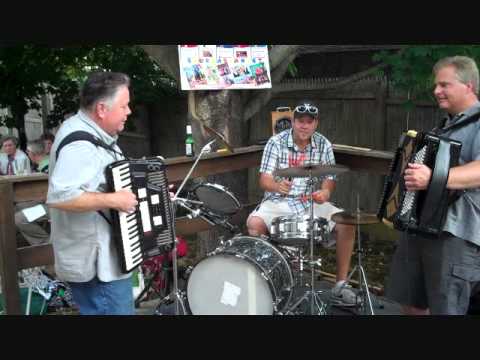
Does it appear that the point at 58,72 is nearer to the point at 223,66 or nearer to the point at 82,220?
the point at 223,66

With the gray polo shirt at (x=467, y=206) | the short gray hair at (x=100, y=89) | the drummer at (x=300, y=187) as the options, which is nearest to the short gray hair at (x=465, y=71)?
the gray polo shirt at (x=467, y=206)

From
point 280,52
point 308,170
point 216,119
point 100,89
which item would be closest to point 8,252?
point 100,89

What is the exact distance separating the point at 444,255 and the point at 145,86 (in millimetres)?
7039

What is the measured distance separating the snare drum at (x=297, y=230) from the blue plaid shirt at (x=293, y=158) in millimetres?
474

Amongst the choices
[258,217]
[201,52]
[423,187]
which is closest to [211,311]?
[258,217]

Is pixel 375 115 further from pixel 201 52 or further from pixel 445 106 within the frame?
pixel 445 106

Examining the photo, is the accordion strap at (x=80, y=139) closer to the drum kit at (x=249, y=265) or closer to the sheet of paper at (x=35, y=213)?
the drum kit at (x=249, y=265)

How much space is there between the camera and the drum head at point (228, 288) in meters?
3.80

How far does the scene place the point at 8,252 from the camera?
3578mm

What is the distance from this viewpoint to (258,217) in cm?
456

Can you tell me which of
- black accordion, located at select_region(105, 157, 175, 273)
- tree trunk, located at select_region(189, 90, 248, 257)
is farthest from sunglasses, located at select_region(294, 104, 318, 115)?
black accordion, located at select_region(105, 157, 175, 273)

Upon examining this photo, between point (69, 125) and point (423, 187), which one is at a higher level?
point (69, 125)

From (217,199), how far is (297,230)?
675mm

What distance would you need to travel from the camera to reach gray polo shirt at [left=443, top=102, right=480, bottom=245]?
3.04 metres
